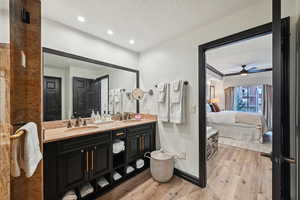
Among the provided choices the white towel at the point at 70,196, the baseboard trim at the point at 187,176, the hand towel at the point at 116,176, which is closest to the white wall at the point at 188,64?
the baseboard trim at the point at 187,176

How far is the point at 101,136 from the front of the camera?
5.82 ft

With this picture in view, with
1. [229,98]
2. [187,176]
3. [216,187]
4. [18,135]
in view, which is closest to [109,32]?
[18,135]

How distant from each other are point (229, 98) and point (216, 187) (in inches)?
240

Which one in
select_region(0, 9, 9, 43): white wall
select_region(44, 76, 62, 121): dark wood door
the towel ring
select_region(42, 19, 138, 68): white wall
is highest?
select_region(42, 19, 138, 68): white wall

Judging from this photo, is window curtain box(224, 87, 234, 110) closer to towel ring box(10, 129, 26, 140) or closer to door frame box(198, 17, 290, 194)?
door frame box(198, 17, 290, 194)

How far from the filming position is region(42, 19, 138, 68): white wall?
1.77 meters

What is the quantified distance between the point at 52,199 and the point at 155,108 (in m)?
1.99

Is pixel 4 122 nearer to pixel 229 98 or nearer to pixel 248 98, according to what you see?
pixel 229 98

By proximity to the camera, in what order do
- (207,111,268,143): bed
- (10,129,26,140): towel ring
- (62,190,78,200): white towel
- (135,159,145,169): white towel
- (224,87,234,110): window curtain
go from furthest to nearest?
1. (224,87,234,110): window curtain
2. (207,111,268,143): bed
3. (135,159,145,169): white towel
4. (62,190,78,200): white towel
5. (10,129,26,140): towel ring

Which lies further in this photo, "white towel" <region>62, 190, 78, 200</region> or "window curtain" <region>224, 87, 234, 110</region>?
"window curtain" <region>224, 87, 234, 110</region>

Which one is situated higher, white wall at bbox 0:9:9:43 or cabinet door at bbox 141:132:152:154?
white wall at bbox 0:9:9:43

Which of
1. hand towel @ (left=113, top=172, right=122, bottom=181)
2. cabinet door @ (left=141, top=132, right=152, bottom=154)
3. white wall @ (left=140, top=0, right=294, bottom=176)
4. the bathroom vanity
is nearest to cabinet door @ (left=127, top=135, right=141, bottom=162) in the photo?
the bathroom vanity

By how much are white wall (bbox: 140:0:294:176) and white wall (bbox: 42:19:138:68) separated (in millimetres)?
622

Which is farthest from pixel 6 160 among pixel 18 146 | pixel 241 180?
pixel 241 180
